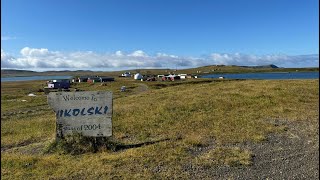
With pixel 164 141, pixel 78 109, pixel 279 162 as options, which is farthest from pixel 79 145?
pixel 279 162

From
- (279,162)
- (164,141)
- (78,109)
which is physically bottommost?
(164,141)

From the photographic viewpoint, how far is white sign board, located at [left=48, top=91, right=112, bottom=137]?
1491 centimetres

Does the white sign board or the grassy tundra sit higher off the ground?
the white sign board

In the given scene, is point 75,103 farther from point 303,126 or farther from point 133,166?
point 303,126

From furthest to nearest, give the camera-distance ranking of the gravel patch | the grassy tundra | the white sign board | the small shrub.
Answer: the white sign board < the small shrub < the grassy tundra < the gravel patch

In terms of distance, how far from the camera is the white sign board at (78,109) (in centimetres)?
1491

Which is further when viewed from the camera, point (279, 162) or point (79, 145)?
point (79, 145)

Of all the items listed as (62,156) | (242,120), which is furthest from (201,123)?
(62,156)

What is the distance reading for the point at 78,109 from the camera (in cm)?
1497

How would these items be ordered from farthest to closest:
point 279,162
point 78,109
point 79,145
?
1. point 78,109
2. point 79,145
3. point 279,162

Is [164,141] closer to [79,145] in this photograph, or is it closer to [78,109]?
[79,145]

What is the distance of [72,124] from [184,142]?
4.43 metres

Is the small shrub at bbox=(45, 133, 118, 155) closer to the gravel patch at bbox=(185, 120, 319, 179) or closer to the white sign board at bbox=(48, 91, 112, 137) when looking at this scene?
the white sign board at bbox=(48, 91, 112, 137)

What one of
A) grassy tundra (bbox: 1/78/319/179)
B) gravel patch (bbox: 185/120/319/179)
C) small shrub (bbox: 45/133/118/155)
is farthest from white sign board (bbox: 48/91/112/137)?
gravel patch (bbox: 185/120/319/179)
